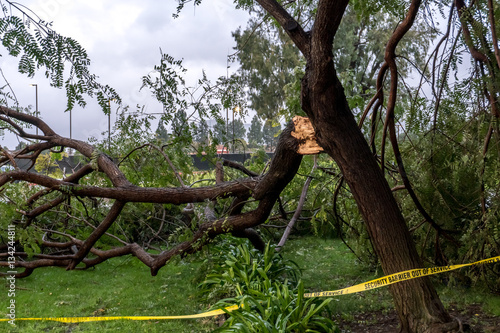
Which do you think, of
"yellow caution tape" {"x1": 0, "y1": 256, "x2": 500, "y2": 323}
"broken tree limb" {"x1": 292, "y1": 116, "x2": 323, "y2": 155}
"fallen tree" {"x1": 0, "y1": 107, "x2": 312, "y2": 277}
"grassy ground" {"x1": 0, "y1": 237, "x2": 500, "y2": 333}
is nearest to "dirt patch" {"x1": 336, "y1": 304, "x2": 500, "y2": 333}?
"grassy ground" {"x1": 0, "y1": 237, "x2": 500, "y2": 333}

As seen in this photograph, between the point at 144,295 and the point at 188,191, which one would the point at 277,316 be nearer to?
the point at 188,191

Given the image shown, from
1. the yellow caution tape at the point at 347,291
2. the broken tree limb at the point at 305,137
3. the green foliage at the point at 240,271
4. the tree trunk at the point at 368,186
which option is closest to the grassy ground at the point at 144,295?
the yellow caution tape at the point at 347,291

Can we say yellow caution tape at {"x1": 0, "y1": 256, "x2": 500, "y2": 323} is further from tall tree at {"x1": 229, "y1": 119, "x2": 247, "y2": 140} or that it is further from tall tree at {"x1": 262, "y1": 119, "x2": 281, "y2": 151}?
tall tree at {"x1": 229, "y1": 119, "x2": 247, "y2": 140}

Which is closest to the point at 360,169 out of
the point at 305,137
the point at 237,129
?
the point at 305,137

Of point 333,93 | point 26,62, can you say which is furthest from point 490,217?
point 26,62

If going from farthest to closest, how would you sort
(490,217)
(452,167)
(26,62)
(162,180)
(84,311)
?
(162,180) < (84,311) < (452,167) < (490,217) < (26,62)

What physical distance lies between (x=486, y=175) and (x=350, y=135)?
107cm

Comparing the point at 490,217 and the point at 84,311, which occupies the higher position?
the point at 490,217

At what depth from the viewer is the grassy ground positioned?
162 inches

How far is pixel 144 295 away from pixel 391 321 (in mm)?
2682

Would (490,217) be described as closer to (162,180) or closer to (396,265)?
(396,265)

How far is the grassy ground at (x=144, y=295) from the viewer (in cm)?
412

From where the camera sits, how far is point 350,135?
132 inches

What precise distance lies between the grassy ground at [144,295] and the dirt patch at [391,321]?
0.19 ft
